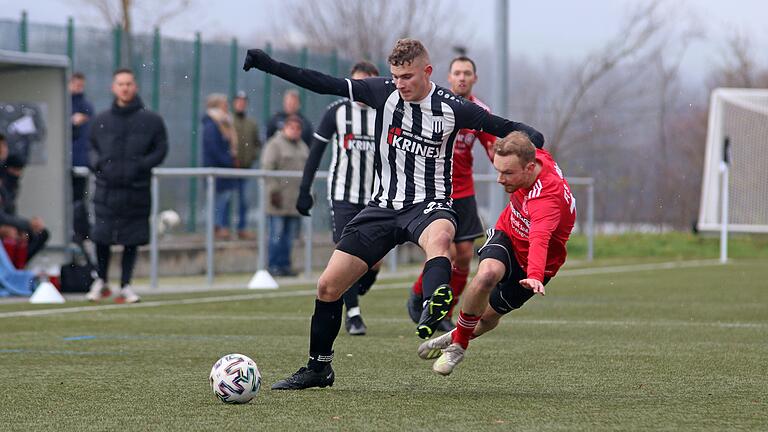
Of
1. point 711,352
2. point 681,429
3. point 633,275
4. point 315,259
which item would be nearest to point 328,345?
point 681,429

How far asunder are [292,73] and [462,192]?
3.38 metres

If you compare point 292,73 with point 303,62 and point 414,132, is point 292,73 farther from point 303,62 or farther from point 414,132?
point 303,62

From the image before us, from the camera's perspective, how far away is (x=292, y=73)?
6973 mm

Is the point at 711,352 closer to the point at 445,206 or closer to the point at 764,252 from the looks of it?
the point at 445,206

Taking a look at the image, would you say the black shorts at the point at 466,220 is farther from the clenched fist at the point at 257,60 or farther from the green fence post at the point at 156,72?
the green fence post at the point at 156,72

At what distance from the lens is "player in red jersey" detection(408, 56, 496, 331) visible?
9.84 metres

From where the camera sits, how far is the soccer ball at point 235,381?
6340mm

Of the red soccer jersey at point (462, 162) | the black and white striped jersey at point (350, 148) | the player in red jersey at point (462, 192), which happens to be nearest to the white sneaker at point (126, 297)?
the black and white striped jersey at point (350, 148)

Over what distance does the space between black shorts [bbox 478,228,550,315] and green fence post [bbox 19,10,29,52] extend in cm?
1280

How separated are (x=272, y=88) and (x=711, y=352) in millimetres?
13363

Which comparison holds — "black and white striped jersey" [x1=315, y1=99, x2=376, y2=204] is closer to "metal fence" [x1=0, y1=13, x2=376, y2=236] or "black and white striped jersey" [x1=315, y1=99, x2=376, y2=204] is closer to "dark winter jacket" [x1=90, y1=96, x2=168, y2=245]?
"dark winter jacket" [x1=90, y1=96, x2=168, y2=245]

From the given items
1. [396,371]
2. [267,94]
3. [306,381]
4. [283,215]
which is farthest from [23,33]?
[306,381]

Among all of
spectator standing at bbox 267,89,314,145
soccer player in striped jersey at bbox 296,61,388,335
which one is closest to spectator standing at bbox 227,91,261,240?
spectator standing at bbox 267,89,314,145

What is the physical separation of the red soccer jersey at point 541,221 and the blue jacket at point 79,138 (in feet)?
33.9
